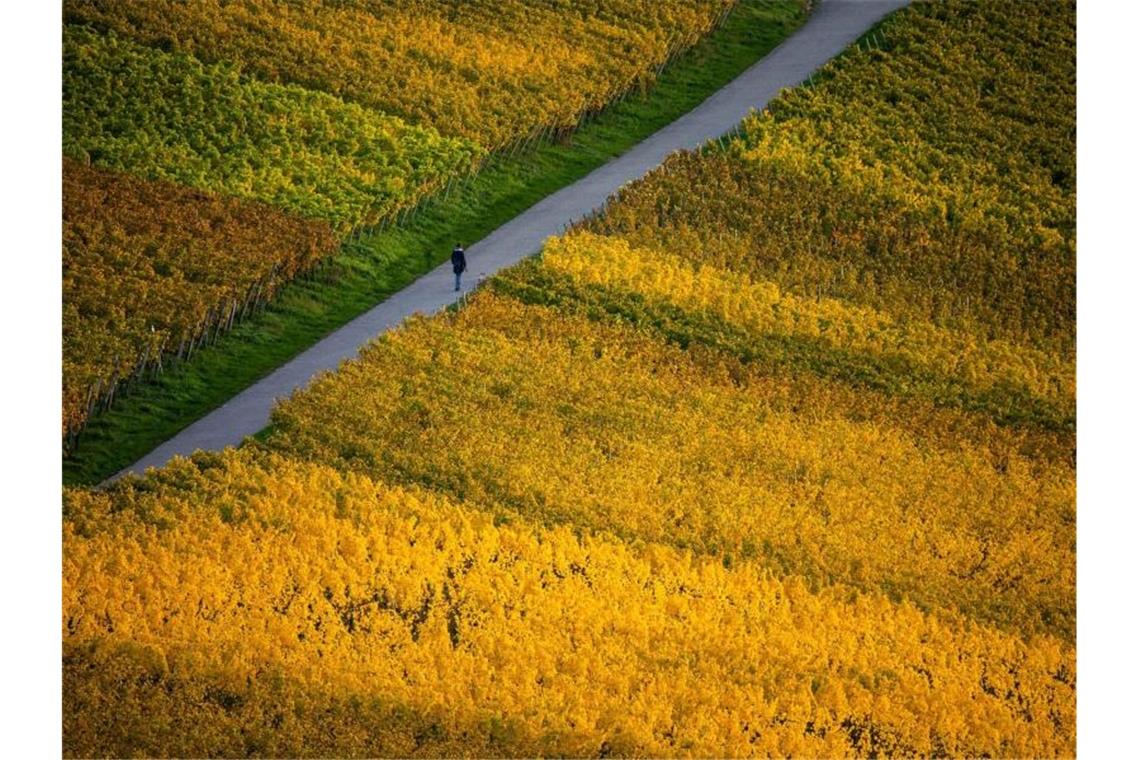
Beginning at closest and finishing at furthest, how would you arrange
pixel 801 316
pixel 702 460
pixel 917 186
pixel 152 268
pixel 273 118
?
pixel 702 460
pixel 152 268
pixel 801 316
pixel 273 118
pixel 917 186

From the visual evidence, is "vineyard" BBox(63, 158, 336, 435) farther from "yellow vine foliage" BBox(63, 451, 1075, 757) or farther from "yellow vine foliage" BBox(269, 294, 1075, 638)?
"yellow vine foliage" BBox(63, 451, 1075, 757)

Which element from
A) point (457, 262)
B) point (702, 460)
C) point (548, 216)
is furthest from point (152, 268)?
point (702, 460)

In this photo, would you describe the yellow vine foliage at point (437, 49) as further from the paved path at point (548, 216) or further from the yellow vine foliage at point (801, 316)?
the yellow vine foliage at point (801, 316)

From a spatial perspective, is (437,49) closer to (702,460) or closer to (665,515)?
(702,460)

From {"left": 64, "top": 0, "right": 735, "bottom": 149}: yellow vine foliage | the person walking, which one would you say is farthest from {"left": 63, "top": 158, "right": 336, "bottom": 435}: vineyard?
{"left": 64, "top": 0, "right": 735, "bottom": 149}: yellow vine foliage

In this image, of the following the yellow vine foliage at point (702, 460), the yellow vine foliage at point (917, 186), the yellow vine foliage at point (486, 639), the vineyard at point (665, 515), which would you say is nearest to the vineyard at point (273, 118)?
the vineyard at point (665, 515)

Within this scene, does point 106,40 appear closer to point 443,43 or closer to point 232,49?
point 232,49
